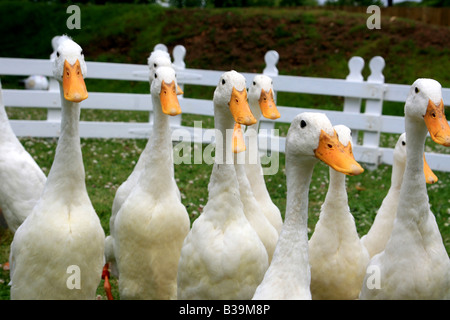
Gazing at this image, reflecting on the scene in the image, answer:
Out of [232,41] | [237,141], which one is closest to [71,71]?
[237,141]

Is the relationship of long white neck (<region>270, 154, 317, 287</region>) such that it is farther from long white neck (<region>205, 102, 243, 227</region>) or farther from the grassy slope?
the grassy slope

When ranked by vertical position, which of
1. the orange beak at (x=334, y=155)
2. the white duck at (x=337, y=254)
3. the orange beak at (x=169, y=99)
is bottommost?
the white duck at (x=337, y=254)

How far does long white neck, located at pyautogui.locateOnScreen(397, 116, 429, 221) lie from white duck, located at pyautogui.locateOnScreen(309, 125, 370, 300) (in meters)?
0.48

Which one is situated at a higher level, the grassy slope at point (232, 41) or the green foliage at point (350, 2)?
the green foliage at point (350, 2)

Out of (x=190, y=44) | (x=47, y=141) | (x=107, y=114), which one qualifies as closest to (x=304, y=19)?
(x=190, y=44)

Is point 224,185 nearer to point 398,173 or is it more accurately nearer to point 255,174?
point 255,174

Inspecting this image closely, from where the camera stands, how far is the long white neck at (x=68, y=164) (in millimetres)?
3721

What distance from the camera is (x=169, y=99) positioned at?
13.9 feet

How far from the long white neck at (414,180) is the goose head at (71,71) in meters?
2.11

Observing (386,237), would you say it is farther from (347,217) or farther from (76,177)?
(76,177)

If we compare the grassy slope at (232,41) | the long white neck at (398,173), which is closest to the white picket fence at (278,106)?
the grassy slope at (232,41)

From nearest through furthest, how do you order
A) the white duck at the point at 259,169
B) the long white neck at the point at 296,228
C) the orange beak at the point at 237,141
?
the long white neck at the point at 296,228
the orange beak at the point at 237,141
the white duck at the point at 259,169

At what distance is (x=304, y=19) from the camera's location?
18.8 meters

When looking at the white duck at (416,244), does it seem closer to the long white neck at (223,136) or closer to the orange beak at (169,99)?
the long white neck at (223,136)
